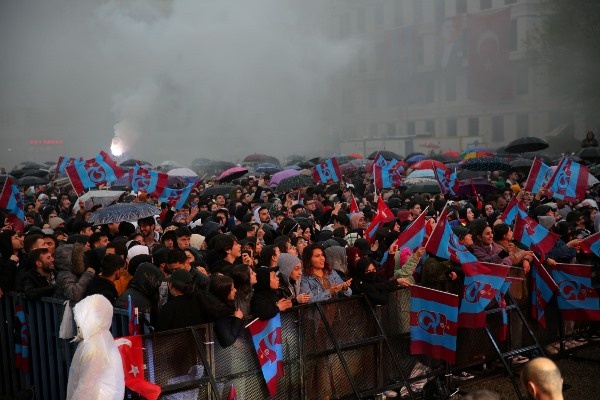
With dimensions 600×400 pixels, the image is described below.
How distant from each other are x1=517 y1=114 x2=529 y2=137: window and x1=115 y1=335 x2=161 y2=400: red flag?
177ft

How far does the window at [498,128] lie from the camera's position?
5903cm

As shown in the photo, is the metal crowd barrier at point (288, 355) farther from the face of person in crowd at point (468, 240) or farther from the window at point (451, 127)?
the window at point (451, 127)

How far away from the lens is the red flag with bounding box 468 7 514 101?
2249 inches

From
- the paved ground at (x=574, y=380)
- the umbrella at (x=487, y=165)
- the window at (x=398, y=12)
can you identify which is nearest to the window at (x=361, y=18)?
the window at (x=398, y=12)

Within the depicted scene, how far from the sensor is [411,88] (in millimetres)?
65562

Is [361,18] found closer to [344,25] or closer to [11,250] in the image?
[344,25]

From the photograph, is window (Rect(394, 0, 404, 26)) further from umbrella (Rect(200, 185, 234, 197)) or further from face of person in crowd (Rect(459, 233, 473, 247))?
face of person in crowd (Rect(459, 233, 473, 247))

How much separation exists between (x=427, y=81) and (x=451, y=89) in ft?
7.60

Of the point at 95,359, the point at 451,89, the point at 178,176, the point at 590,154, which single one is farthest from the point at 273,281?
the point at 451,89

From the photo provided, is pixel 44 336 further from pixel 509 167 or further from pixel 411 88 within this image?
pixel 411 88

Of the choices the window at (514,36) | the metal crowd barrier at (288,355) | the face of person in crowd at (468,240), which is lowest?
the metal crowd barrier at (288,355)

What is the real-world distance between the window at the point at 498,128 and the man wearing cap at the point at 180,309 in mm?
55000

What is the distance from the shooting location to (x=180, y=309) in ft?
20.4

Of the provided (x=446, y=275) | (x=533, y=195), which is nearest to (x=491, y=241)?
(x=446, y=275)
